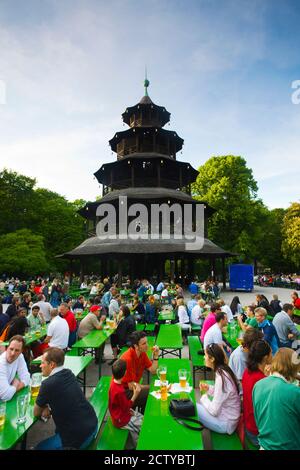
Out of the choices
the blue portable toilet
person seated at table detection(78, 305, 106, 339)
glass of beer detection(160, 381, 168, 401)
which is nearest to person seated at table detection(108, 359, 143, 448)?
glass of beer detection(160, 381, 168, 401)

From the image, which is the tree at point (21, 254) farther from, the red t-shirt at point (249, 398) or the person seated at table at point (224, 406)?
the red t-shirt at point (249, 398)

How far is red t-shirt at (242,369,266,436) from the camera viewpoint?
130 inches

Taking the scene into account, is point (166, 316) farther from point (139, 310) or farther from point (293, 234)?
point (293, 234)

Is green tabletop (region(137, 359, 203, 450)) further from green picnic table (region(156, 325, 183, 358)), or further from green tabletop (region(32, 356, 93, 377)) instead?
green picnic table (region(156, 325, 183, 358))

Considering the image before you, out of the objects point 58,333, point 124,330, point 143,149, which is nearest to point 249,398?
point 124,330

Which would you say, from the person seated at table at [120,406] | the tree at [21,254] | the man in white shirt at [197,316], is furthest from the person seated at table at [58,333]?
the tree at [21,254]

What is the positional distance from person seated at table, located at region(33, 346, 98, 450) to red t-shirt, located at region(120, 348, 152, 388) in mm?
1312

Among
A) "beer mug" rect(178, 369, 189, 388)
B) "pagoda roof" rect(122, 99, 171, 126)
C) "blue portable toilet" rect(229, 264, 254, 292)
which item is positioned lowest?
"blue portable toilet" rect(229, 264, 254, 292)

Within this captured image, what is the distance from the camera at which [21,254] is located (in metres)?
29.8

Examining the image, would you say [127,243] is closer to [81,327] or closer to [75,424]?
[81,327]

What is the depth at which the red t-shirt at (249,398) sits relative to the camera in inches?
130

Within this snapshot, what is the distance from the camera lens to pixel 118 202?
25.5 m

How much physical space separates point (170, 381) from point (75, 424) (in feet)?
5.76

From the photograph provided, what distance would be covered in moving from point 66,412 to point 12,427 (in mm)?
638
